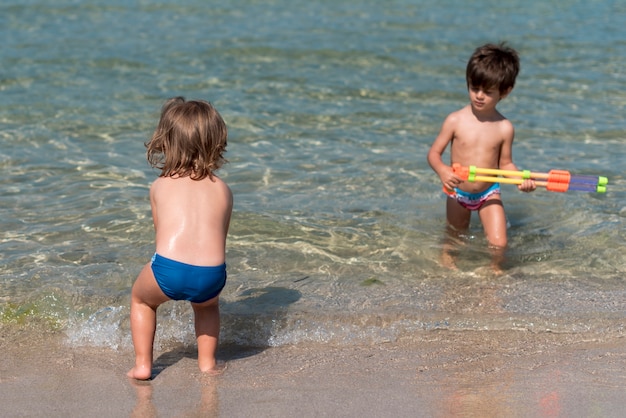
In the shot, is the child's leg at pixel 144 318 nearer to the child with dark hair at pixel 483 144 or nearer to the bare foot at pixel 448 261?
the bare foot at pixel 448 261

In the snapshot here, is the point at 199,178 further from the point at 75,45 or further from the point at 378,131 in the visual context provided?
the point at 75,45

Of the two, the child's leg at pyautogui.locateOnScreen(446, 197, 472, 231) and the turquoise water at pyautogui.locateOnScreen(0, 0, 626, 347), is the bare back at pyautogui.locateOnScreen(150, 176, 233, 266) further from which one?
the child's leg at pyautogui.locateOnScreen(446, 197, 472, 231)

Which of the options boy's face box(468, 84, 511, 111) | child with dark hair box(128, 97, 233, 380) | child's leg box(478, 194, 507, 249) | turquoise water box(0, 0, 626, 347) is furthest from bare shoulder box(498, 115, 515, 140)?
child with dark hair box(128, 97, 233, 380)

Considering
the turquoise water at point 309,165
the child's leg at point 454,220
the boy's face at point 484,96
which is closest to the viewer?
the turquoise water at point 309,165

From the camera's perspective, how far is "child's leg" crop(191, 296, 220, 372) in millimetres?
4070

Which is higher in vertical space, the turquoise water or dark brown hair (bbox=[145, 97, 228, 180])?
dark brown hair (bbox=[145, 97, 228, 180])

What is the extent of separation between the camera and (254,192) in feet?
22.4

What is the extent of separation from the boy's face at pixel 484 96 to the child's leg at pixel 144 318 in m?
2.71

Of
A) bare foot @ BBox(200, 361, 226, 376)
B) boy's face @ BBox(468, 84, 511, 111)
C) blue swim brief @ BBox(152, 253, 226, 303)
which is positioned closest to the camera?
blue swim brief @ BBox(152, 253, 226, 303)

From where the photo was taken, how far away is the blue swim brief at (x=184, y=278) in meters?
3.86

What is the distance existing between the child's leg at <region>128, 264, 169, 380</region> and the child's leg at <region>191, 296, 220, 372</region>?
204mm

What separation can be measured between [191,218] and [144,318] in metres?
0.52

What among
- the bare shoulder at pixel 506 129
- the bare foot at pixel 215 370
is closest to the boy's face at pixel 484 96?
the bare shoulder at pixel 506 129

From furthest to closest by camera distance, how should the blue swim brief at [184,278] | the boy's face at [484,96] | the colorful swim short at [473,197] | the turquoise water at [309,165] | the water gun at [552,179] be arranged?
the colorful swim short at [473,197] < the boy's face at [484,96] < the water gun at [552,179] < the turquoise water at [309,165] < the blue swim brief at [184,278]
